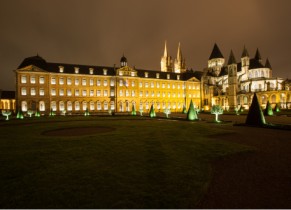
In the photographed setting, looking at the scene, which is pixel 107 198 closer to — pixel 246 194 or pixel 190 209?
pixel 190 209

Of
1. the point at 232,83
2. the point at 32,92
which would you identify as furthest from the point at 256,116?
the point at 232,83

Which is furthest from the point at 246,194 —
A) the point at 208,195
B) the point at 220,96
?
the point at 220,96

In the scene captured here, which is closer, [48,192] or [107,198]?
[107,198]

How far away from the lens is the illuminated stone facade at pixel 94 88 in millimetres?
50406

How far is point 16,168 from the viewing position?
19.9 ft

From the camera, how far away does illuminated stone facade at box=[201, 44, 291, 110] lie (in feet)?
212

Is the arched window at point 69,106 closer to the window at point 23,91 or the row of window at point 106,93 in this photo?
the row of window at point 106,93

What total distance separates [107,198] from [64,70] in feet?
190

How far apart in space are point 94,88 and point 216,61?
6565 cm

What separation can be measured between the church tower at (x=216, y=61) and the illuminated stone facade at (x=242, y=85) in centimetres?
55

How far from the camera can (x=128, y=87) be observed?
61875 mm

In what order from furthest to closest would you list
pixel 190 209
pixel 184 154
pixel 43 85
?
1. pixel 43 85
2. pixel 184 154
3. pixel 190 209

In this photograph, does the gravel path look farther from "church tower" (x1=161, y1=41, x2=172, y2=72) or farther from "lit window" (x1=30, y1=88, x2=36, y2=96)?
"church tower" (x1=161, y1=41, x2=172, y2=72)

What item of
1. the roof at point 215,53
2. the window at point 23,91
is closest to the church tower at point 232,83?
the roof at point 215,53
